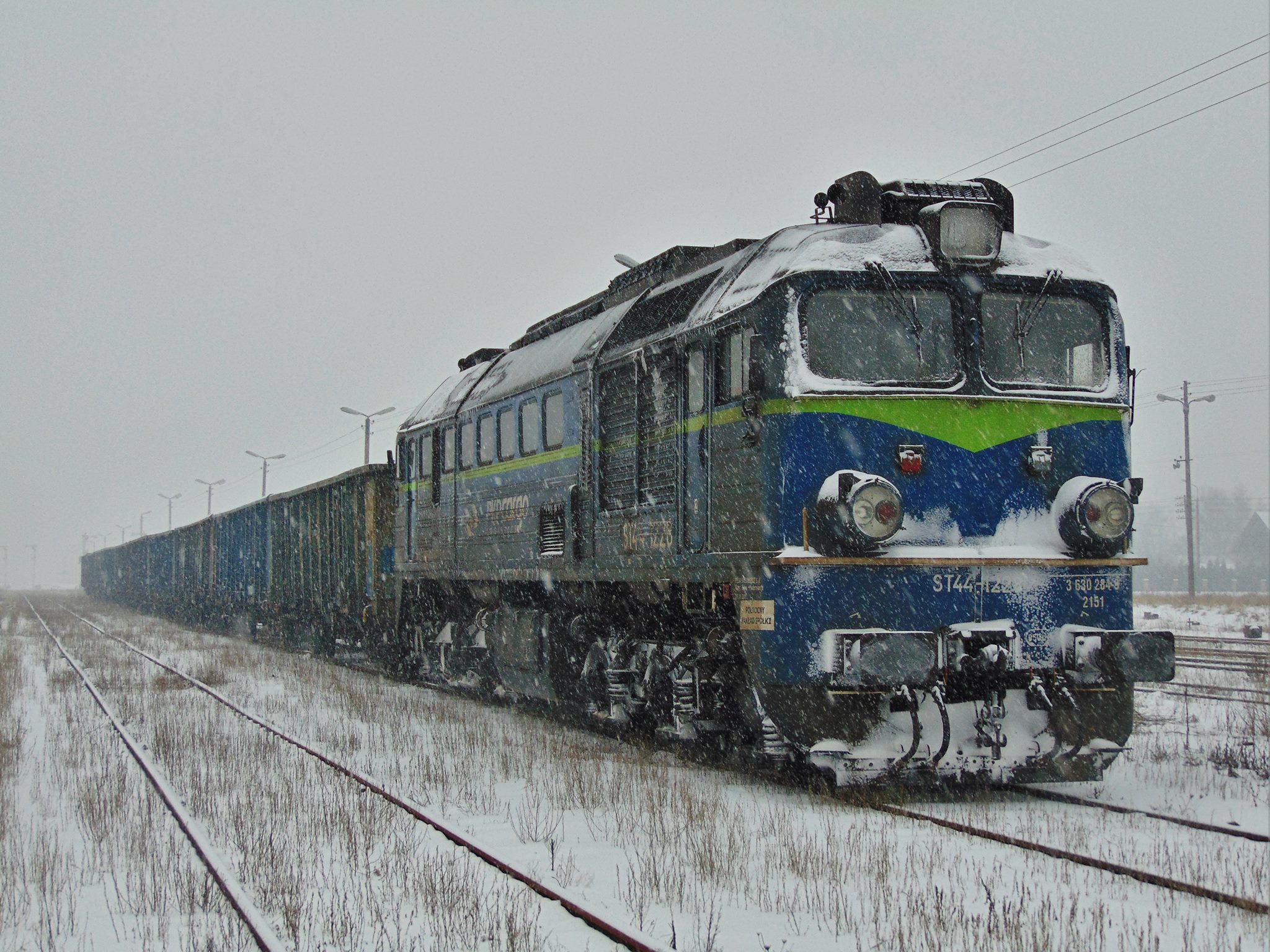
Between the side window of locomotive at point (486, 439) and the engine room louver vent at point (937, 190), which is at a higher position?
the engine room louver vent at point (937, 190)

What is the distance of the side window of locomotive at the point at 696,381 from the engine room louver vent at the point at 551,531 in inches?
104

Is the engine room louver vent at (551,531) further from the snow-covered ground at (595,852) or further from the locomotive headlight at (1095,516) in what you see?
the locomotive headlight at (1095,516)

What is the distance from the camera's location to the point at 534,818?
770 cm

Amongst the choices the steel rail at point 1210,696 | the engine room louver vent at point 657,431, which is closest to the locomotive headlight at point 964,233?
the engine room louver vent at point 657,431

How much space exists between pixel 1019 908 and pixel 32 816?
630 centimetres

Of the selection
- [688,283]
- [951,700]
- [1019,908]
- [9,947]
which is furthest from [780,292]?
[9,947]

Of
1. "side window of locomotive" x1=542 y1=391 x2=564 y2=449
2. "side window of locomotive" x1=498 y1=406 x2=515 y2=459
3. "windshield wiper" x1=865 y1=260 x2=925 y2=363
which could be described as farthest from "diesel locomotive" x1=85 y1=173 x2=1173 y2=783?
"side window of locomotive" x1=498 y1=406 x2=515 y2=459

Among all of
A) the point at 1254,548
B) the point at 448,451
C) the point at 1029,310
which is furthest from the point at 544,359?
the point at 1254,548

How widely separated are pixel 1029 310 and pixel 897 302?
0.94 metres

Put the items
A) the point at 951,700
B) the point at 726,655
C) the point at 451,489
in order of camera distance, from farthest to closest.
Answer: the point at 451,489 < the point at 726,655 < the point at 951,700

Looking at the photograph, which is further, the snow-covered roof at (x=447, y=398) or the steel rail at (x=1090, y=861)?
the snow-covered roof at (x=447, y=398)

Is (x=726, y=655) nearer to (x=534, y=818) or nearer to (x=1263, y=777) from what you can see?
(x=534, y=818)

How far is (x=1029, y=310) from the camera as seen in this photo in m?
8.68

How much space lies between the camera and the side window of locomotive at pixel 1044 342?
852cm
